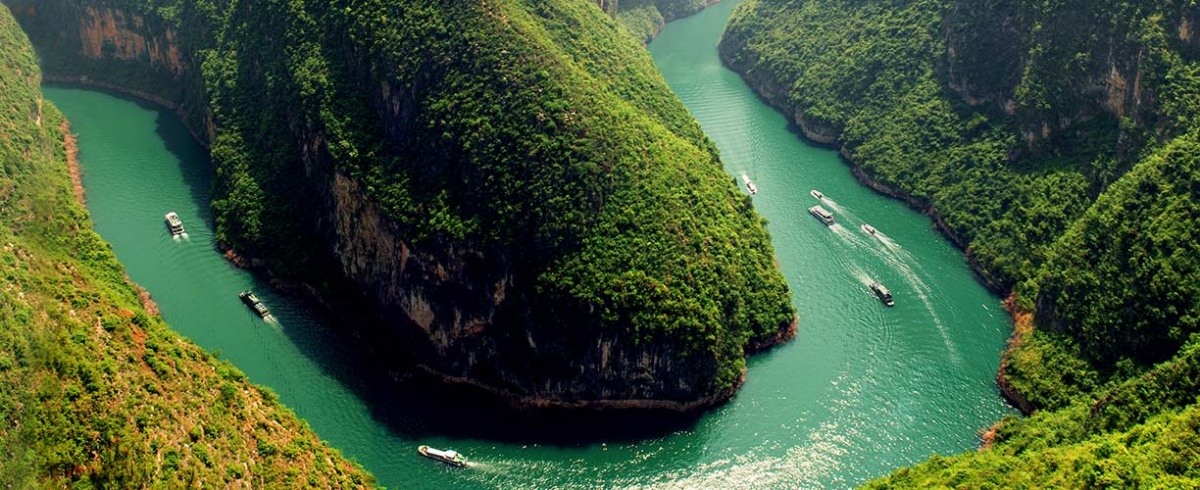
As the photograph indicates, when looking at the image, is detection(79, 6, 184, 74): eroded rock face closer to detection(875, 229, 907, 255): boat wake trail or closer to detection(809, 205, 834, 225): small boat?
detection(809, 205, 834, 225): small boat

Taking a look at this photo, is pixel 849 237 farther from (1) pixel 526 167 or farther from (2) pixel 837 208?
(1) pixel 526 167

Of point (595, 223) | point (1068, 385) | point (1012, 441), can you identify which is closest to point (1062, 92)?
point (1068, 385)

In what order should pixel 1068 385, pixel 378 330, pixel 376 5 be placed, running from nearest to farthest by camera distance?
pixel 1068 385, pixel 378 330, pixel 376 5

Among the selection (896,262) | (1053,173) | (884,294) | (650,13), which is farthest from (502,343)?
(650,13)

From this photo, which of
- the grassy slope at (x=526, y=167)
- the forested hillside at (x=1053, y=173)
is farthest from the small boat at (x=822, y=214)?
the grassy slope at (x=526, y=167)

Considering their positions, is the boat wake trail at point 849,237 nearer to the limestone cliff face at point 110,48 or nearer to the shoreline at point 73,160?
the shoreline at point 73,160

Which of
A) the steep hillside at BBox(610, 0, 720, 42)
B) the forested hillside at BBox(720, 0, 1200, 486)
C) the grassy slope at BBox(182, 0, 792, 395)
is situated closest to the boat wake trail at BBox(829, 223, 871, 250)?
the forested hillside at BBox(720, 0, 1200, 486)

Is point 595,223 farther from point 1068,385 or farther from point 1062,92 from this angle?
point 1062,92
